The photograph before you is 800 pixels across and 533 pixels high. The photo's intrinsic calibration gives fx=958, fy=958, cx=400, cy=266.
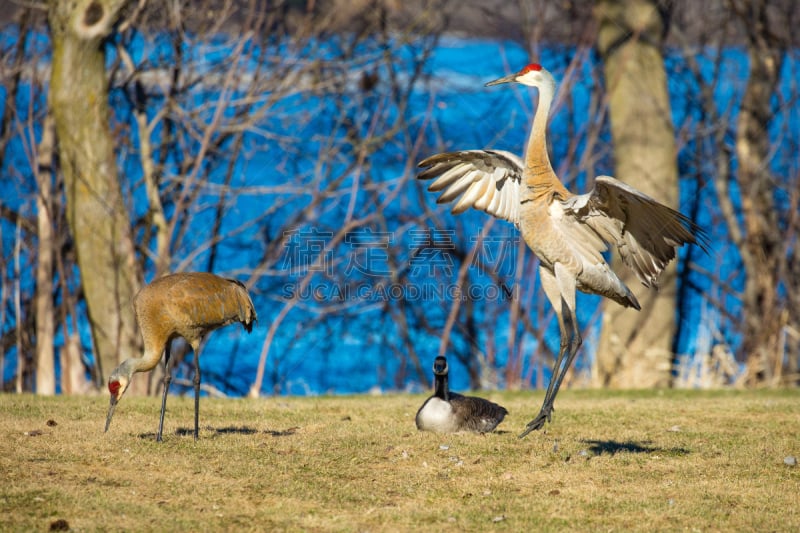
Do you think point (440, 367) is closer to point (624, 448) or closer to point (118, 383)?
point (624, 448)

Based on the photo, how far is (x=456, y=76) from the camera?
14.1 metres

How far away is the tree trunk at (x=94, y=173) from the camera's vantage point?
34.6 ft

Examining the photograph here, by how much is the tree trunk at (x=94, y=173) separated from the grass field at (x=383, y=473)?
131 inches

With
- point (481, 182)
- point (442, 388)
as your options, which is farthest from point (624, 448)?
point (481, 182)

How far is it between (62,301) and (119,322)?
1.08 meters

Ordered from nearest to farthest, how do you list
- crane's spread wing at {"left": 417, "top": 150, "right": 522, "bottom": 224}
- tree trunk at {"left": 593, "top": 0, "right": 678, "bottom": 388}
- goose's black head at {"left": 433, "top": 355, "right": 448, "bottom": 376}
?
1. goose's black head at {"left": 433, "top": 355, "right": 448, "bottom": 376}
2. crane's spread wing at {"left": 417, "top": 150, "right": 522, "bottom": 224}
3. tree trunk at {"left": 593, "top": 0, "right": 678, "bottom": 388}

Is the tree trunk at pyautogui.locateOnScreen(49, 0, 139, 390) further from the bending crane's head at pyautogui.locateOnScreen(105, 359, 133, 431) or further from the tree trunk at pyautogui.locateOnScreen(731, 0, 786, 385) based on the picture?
the tree trunk at pyautogui.locateOnScreen(731, 0, 786, 385)

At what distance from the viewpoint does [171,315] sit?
6070 millimetres

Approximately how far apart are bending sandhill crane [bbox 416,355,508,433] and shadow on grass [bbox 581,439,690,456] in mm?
690

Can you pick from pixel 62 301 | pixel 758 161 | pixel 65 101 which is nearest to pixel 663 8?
pixel 758 161

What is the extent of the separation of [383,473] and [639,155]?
8212 millimetres

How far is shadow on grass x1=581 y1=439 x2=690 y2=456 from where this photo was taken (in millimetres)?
6168

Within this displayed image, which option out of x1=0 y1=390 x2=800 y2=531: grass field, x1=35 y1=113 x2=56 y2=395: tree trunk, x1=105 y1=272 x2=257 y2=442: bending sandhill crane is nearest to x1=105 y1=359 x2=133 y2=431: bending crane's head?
x1=105 y1=272 x2=257 y2=442: bending sandhill crane

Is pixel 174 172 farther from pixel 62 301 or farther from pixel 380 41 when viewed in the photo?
pixel 380 41
